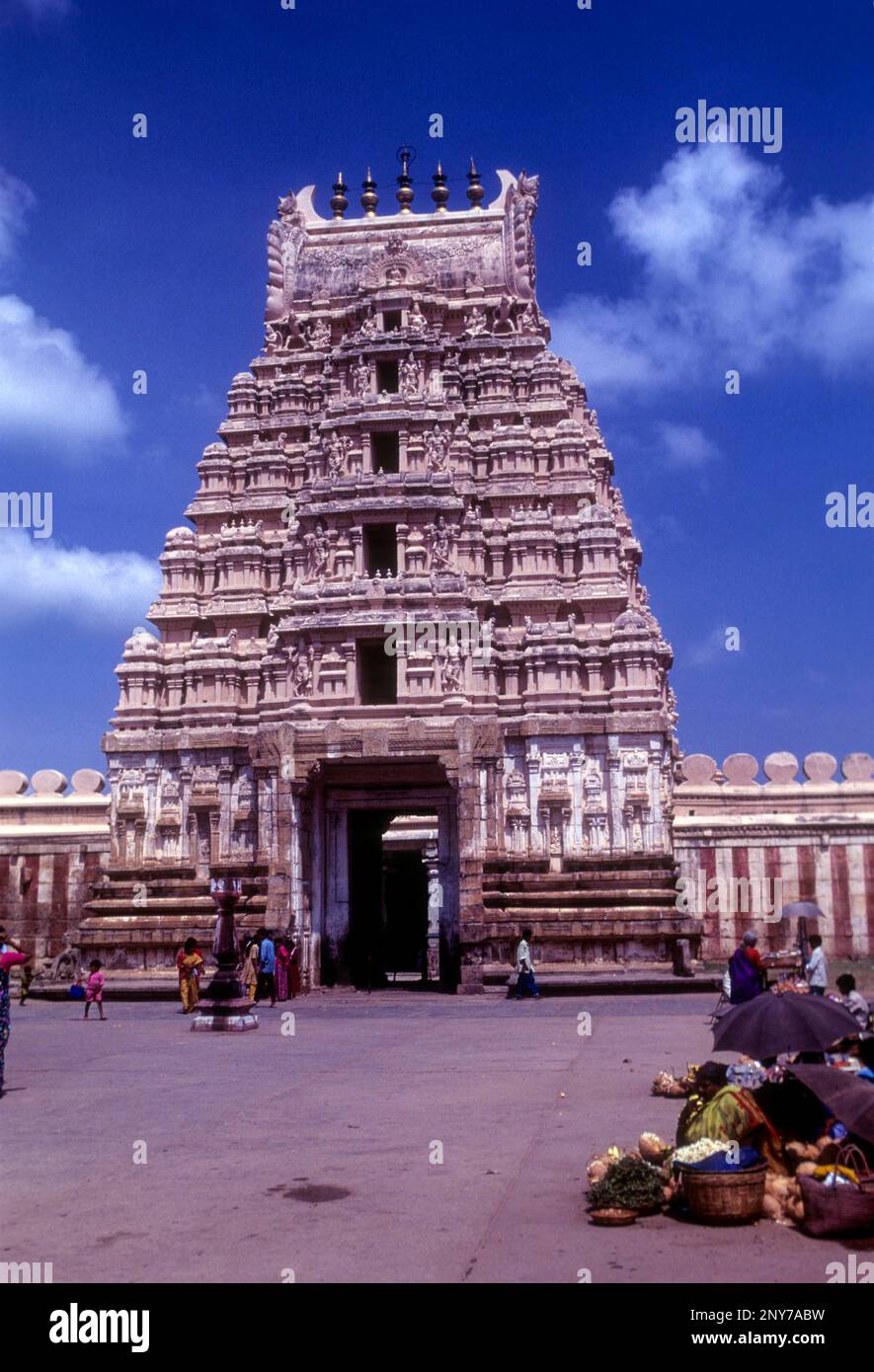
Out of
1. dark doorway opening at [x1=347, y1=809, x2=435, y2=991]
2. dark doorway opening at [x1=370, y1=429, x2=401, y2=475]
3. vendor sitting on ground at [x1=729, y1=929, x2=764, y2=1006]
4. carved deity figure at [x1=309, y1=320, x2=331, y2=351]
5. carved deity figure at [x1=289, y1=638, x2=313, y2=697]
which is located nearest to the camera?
vendor sitting on ground at [x1=729, y1=929, x2=764, y2=1006]

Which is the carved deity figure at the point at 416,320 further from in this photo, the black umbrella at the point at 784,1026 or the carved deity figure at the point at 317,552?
the black umbrella at the point at 784,1026

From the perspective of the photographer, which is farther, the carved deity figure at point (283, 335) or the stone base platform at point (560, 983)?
the carved deity figure at point (283, 335)

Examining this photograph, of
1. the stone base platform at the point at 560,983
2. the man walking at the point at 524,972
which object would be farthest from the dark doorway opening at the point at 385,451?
the man walking at the point at 524,972

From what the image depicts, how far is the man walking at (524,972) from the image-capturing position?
25531mm

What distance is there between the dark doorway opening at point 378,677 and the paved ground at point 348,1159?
1511 centimetres

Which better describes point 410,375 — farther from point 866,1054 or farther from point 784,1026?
point 784,1026

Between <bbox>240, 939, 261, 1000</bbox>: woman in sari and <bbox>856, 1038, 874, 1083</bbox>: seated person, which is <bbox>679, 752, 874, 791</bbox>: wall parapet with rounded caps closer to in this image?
<bbox>240, 939, 261, 1000</bbox>: woman in sari

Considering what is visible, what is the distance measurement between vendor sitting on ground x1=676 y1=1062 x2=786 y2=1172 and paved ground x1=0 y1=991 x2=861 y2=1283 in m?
0.77

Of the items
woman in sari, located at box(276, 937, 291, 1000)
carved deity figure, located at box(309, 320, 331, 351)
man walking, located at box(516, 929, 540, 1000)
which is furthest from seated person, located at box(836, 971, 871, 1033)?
carved deity figure, located at box(309, 320, 331, 351)

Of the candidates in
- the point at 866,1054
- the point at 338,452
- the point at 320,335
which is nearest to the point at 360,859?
the point at 338,452

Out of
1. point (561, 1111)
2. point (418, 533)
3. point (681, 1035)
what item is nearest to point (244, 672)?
point (418, 533)

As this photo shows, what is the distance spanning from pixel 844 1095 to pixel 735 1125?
845 mm

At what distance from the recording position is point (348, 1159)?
1010 cm

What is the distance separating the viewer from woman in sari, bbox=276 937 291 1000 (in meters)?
27.4
